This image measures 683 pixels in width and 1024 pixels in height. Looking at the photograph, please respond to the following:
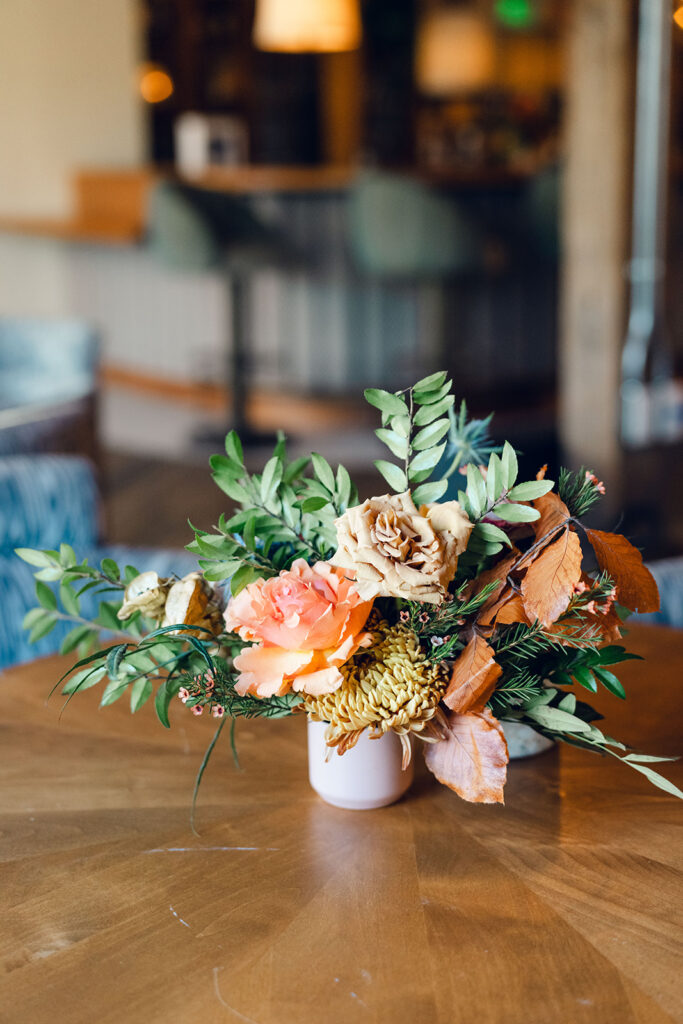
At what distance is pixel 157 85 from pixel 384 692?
770 cm

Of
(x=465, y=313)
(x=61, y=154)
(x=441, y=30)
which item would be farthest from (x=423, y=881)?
(x=441, y=30)

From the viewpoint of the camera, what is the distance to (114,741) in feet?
3.88

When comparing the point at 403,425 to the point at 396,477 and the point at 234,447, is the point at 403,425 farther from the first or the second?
the point at 234,447

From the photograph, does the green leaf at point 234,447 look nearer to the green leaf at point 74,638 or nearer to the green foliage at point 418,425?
the green foliage at point 418,425

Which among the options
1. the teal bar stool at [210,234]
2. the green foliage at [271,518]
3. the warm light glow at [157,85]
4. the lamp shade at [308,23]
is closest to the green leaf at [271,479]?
the green foliage at [271,518]

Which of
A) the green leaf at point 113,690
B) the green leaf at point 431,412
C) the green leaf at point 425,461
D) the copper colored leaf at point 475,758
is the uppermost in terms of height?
the green leaf at point 431,412

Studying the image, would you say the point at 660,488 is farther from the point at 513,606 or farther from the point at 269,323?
the point at 513,606

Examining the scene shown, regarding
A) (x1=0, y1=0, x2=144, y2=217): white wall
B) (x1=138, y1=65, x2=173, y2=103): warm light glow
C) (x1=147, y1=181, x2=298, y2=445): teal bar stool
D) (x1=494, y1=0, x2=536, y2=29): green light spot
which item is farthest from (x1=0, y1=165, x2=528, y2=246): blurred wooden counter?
(x1=494, y1=0, x2=536, y2=29): green light spot

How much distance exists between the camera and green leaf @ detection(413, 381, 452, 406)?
0.94 m

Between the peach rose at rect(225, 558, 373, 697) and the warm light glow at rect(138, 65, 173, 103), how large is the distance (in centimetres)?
751

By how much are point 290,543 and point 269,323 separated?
4.36 metres

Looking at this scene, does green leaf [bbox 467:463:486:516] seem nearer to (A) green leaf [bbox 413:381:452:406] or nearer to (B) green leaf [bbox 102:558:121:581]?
(A) green leaf [bbox 413:381:452:406]

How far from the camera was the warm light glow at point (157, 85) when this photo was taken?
303 inches

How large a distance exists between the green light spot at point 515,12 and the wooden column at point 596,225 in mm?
5448
